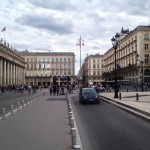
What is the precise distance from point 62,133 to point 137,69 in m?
81.8

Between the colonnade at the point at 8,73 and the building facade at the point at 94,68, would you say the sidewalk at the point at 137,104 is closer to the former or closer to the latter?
the colonnade at the point at 8,73

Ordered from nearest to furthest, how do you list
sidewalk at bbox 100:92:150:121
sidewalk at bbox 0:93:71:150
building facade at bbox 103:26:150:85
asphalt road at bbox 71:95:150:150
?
sidewalk at bbox 0:93:71:150
asphalt road at bbox 71:95:150:150
sidewalk at bbox 100:92:150:121
building facade at bbox 103:26:150:85

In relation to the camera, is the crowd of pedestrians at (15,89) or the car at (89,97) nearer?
the car at (89,97)

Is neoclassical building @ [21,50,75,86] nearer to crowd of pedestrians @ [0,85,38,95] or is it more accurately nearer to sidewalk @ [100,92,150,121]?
crowd of pedestrians @ [0,85,38,95]

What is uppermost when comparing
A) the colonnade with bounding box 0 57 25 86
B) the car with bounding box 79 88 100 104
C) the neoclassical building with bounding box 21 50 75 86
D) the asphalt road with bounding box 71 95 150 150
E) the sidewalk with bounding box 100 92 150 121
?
the neoclassical building with bounding box 21 50 75 86

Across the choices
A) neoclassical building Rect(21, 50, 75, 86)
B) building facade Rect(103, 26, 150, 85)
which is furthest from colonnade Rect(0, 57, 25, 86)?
neoclassical building Rect(21, 50, 75, 86)

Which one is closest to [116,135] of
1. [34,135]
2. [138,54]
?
[34,135]

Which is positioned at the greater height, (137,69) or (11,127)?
(137,69)

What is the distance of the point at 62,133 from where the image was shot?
13.3 m

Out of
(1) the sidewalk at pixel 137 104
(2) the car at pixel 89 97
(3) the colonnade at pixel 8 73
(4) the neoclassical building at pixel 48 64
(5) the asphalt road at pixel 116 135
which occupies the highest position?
(4) the neoclassical building at pixel 48 64

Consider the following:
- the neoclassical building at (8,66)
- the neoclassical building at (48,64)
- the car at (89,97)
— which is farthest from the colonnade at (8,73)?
the car at (89,97)

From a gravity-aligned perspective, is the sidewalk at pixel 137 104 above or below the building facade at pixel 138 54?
below

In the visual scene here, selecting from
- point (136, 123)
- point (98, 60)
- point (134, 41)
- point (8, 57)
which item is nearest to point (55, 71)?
point (98, 60)

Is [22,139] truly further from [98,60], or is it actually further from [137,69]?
[98,60]
